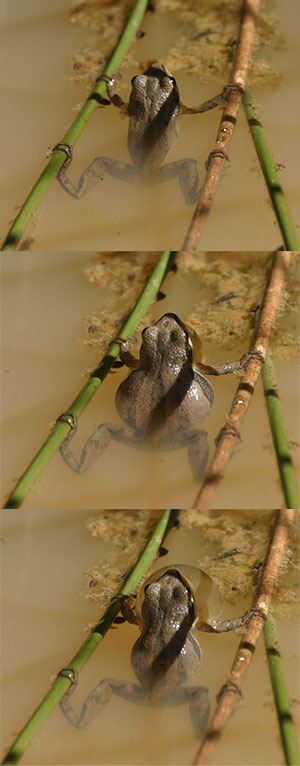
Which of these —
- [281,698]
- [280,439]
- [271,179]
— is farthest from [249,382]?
[281,698]

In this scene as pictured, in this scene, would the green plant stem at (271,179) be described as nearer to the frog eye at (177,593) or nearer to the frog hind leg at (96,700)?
the frog eye at (177,593)

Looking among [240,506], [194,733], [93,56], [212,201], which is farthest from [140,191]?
[194,733]

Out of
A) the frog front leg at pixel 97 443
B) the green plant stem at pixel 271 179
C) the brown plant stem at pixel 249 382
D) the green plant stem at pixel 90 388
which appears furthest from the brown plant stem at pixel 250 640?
the green plant stem at pixel 271 179

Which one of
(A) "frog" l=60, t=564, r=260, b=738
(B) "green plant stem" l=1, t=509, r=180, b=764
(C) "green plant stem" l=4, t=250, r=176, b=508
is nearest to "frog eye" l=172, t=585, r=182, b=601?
(A) "frog" l=60, t=564, r=260, b=738

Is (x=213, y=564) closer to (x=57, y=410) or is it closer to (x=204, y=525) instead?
(x=204, y=525)

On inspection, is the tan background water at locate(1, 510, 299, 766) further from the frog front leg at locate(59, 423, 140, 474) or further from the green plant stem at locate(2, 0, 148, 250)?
the green plant stem at locate(2, 0, 148, 250)

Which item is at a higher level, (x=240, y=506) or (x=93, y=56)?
(x=93, y=56)
